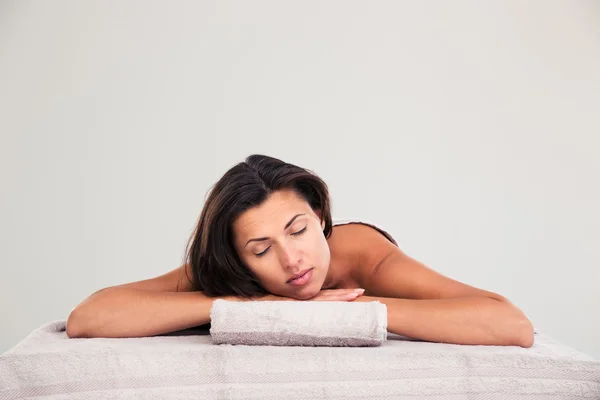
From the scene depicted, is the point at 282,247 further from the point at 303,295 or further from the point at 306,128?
the point at 306,128

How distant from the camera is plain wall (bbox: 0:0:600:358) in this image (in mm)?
4199

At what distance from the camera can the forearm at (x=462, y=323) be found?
70.6 inches

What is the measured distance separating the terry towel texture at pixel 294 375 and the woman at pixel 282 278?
0.64 feet

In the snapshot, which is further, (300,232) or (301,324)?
(300,232)

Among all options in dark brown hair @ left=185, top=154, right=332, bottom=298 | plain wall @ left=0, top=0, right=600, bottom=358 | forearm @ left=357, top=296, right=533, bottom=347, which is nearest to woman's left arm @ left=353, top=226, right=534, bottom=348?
forearm @ left=357, top=296, right=533, bottom=347

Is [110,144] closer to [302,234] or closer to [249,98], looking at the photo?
[249,98]

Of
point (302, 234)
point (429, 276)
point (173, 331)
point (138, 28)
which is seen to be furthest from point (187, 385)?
point (138, 28)

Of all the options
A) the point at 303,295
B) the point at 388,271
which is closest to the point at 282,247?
the point at 303,295

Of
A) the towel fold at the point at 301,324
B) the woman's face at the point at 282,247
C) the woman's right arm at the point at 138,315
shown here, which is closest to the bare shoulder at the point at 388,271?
the woman's face at the point at 282,247

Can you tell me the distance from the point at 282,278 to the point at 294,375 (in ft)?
1.71

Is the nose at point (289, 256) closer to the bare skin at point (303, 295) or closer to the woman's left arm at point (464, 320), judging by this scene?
the bare skin at point (303, 295)

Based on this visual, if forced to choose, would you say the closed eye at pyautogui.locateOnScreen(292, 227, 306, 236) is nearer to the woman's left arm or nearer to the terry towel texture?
the woman's left arm

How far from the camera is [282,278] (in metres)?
2.05

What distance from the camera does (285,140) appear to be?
4.21 meters
